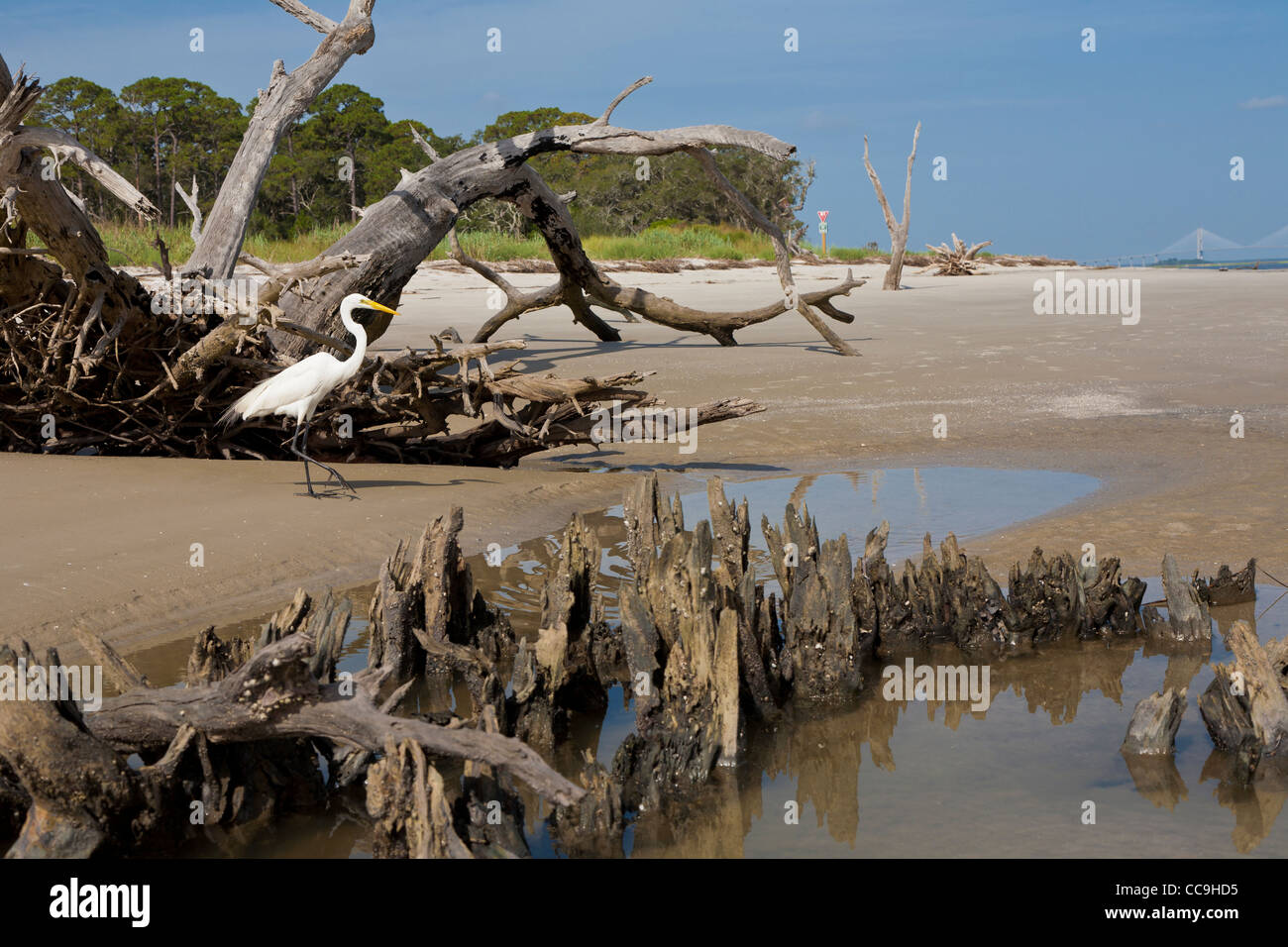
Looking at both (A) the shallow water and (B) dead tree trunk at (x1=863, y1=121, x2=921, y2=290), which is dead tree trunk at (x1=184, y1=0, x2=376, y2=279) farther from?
(B) dead tree trunk at (x1=863, y1=121, x2=921, y2=290)

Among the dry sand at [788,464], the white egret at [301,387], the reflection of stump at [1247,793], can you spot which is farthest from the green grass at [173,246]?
the reflection of stump at [1247,793]

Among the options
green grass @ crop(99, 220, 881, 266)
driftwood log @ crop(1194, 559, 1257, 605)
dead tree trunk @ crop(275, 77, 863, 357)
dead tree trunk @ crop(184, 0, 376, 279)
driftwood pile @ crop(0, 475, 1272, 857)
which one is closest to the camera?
driftwood pile @ crop(0, 475, 1272, 857)

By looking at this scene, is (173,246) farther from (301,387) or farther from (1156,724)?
(1156,724)

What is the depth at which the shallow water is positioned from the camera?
345cm

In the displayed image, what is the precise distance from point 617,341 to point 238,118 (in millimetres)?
30371

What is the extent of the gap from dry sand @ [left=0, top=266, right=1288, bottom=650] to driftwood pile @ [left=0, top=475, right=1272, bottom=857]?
108cm

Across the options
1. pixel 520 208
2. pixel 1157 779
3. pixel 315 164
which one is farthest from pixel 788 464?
pixel 315 164

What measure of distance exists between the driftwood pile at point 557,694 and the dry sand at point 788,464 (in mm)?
1082

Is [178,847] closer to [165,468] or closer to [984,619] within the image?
[984,619]

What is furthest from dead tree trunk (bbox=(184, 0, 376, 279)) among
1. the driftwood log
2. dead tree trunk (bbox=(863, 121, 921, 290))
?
dead tree trunk (bbox=(863, 121, 921, 290))

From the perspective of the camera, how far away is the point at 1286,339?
1468cm

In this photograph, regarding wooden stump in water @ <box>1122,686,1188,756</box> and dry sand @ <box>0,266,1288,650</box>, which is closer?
wooden stump in water @ <box>1122,686,1188,756</box>

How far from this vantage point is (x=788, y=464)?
9391 millimetres

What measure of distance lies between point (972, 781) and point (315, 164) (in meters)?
39.1
